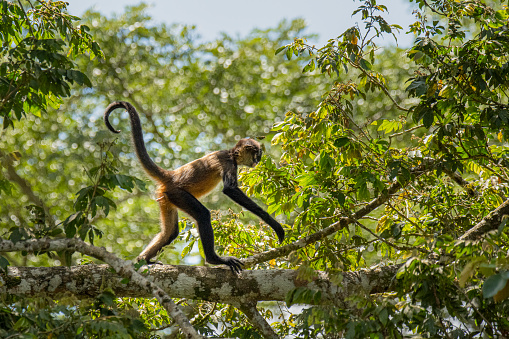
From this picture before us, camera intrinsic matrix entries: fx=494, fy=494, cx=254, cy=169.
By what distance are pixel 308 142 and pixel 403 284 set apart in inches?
71.7

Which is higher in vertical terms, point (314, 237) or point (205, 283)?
point (314, 237)

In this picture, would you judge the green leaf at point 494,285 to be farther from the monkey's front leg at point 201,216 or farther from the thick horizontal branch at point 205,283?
the monkey's front leg at point 201,216

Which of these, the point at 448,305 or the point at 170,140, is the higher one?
the point at 170,140

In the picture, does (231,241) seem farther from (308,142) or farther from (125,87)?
(125,87)

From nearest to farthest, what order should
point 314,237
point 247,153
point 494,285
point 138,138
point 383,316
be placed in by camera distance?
1. point 494,285
2. point 383,316
3. point 314,237
4. point 138,138
5. point 247,153

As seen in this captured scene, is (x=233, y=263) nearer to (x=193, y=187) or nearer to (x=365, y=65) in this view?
(x=193, y=187)

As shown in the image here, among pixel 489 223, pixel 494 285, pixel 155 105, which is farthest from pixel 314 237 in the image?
pixel 155 105

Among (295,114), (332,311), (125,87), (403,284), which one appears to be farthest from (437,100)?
(125,87)

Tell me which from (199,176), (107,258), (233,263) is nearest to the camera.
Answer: (107,258)

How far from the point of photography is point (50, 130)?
13.0 meters

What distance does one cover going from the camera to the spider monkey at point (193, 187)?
16.7ft

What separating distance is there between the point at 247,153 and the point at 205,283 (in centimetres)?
252

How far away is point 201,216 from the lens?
5.10 metres

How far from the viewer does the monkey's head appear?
247 inches
